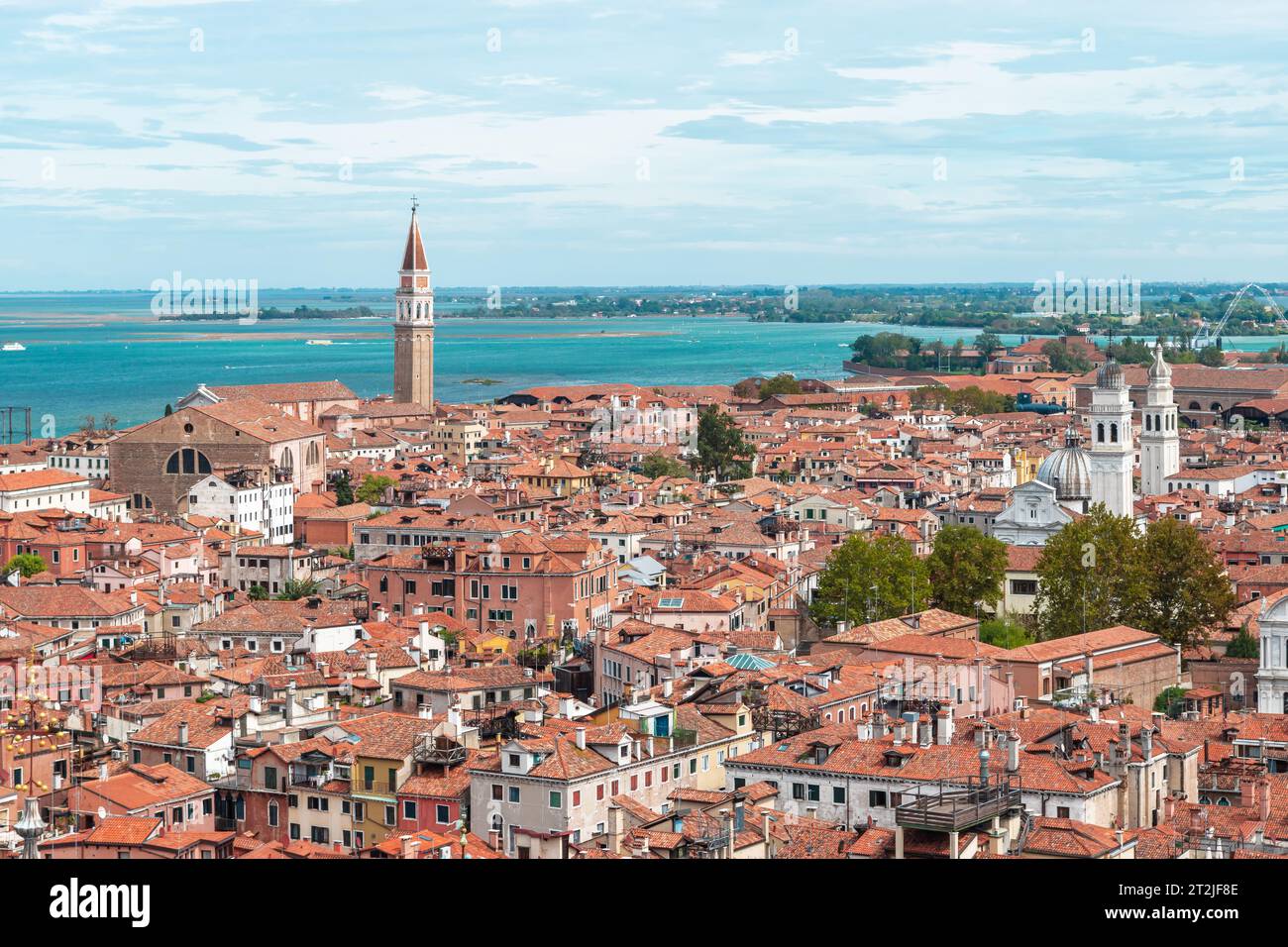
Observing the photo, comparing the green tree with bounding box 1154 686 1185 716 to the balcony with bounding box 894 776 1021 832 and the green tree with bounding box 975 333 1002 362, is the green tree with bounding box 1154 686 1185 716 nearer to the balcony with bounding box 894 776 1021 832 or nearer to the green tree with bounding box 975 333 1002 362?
the balcony with bounding box 894 776 1021 832

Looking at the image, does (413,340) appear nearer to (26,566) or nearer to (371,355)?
(26,566)

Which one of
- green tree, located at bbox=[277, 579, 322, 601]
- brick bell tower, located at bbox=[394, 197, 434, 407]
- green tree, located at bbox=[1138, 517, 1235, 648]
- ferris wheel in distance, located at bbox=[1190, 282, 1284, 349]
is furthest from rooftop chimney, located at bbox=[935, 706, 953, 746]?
ferris wheel in distance, located at bbox=[1190, 282, 1284, 349]

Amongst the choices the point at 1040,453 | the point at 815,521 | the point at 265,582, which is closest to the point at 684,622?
the point at 265,582

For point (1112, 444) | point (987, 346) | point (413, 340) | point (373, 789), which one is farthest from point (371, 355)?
point (373, 789)
